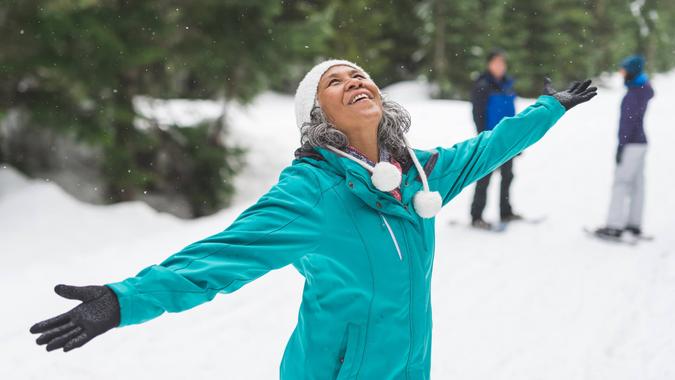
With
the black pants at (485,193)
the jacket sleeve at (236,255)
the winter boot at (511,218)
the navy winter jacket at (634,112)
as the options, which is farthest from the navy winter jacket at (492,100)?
the jacket sleeve at (236,255)

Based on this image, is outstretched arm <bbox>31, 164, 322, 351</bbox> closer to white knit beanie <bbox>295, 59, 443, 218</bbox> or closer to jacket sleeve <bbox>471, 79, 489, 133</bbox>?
white knit beanie <bbox>295, 59, 443, 218</bbox>

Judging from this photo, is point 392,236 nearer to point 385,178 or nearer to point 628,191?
point 385,178

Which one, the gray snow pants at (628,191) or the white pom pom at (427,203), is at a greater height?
the gray snow pants at (628,191)

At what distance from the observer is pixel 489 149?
7.09ft

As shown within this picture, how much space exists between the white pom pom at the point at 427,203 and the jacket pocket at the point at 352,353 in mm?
412

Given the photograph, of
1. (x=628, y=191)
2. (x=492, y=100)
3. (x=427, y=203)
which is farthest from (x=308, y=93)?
(x=628, y=191)

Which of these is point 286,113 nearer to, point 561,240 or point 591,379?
point 561,240

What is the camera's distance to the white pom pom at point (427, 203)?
1.82 meters

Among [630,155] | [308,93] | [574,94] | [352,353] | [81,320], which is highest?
[630,155]

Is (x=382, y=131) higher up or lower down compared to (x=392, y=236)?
higher up

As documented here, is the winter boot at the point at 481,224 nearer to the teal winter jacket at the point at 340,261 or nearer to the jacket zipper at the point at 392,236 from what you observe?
the teal winter jacket at the point at 340,261

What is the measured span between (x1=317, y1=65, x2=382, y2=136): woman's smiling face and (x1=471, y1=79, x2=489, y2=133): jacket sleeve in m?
4.61

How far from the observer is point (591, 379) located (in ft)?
12.3

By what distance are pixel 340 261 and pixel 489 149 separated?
0.78 m
